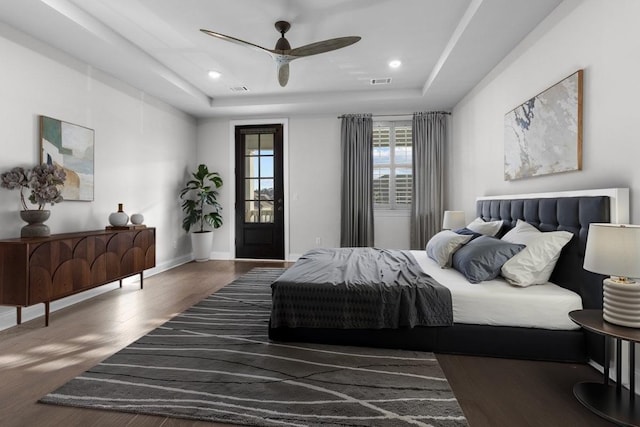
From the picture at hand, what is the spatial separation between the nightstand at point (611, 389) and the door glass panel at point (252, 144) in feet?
17.4

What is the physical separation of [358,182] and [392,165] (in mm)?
683

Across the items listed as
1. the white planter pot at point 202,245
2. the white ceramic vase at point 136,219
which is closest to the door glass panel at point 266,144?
the white planter pot at point 202,245

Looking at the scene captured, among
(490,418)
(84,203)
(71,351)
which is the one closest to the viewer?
(490,418)

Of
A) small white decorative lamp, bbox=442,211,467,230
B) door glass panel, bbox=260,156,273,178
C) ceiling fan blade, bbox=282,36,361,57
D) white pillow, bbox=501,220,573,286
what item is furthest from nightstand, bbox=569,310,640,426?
door glass panel, bbox=260,156,273,178

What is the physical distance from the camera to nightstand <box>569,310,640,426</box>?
1.50 m

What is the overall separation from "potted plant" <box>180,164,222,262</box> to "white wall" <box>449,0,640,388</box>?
4.54 m

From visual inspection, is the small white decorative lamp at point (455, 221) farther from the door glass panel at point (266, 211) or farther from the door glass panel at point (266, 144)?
the door glass panel at point (266, 144)

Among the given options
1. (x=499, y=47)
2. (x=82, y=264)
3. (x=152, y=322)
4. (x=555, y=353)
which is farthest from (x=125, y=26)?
(x=555, y=353)

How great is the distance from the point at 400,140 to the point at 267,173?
2473 mm

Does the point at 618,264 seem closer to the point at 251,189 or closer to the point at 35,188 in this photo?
the point at 35,188

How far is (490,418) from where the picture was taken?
1618mm

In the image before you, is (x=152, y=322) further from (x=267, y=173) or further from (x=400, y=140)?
(x=400, y=140)

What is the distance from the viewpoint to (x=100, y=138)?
156 inches

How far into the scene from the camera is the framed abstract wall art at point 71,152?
10.7 ft
